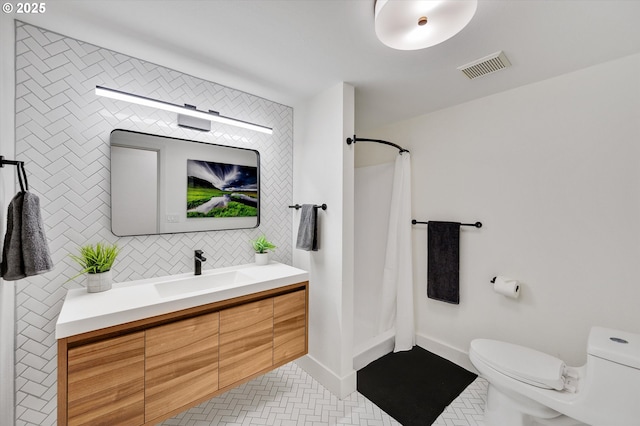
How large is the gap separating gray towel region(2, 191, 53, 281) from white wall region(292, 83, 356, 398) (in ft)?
5.31

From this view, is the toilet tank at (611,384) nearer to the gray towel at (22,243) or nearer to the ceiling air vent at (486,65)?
the ceiling air vent at (486,65)

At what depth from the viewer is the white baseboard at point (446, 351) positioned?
7.44ft

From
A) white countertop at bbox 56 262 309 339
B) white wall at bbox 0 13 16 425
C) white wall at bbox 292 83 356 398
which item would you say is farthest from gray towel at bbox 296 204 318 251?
white wall at bbox 0 13 16 425

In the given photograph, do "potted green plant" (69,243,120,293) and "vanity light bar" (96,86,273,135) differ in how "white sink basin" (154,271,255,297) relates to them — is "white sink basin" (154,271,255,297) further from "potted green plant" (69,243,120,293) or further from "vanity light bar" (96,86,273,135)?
"vanity light bar" (96,86,273,135)

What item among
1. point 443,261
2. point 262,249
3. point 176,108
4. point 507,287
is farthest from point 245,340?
point 507,287

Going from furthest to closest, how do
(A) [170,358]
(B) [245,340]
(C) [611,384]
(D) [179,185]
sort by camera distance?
(D) [179,185], (B) [245,340], (A) [170,358], (C) [611,384]

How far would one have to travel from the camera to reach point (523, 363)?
156cm

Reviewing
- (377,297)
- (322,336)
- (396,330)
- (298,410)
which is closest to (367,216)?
(377,297)

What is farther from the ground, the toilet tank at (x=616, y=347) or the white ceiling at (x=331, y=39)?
the white ceiling at (x=331, y=39)

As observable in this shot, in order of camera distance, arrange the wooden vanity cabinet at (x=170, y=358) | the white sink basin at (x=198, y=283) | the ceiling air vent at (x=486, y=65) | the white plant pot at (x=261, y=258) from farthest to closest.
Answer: the white plant pot at (x=261, y=258) < the white sink basin at (x=198, y=283) < the ceiling air vent at (x=486, y=65) < the wooden vanity cabinet at (x=170, y=358)

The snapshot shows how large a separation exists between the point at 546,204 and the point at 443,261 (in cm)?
87

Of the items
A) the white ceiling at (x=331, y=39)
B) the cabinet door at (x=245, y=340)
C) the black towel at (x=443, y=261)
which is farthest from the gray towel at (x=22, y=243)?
the black towel at (x=443, y=261)

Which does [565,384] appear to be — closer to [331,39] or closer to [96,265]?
[331,39]

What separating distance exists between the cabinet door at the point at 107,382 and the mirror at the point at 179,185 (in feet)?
2.36
